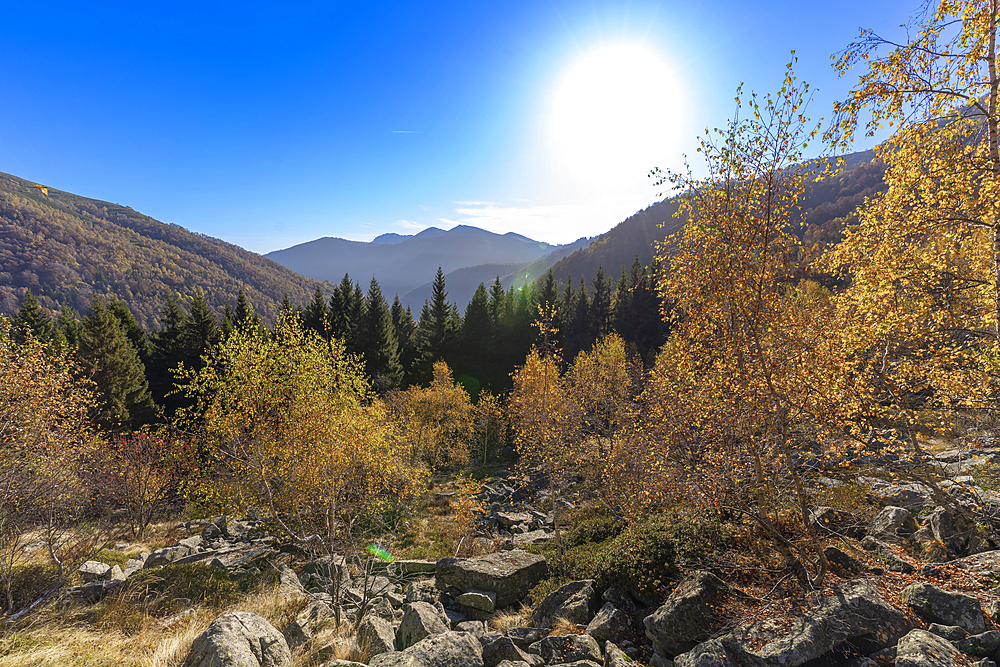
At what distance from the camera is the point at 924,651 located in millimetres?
5008

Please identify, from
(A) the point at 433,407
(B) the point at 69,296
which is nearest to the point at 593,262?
(A) the point at 433,407

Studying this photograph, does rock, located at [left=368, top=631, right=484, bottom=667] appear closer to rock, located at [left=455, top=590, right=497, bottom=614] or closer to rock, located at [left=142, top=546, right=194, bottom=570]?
rock, located at [left=455, top=590, right=497, bottom=614]

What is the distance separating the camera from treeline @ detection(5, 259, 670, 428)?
32594mm

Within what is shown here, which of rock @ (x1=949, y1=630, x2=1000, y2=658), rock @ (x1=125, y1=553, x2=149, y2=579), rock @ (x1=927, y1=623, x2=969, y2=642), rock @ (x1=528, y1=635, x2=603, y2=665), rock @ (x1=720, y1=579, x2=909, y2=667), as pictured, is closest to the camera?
rock @ (x1=949, y1=630, x2=1000, y2=658)

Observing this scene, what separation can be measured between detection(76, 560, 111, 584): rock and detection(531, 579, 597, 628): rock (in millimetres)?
13731

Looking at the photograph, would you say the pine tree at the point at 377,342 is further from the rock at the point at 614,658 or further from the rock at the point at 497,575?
the rock at the point at 614,658

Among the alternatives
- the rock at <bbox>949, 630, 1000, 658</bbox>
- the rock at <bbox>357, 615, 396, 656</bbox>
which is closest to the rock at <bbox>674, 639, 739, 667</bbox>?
the rock at <bbox>949, 630, 1000, 658</bbox>

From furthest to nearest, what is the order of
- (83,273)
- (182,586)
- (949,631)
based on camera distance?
(83,273) < (182,586) < (949,631)

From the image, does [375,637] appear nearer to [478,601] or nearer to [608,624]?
[478,601]

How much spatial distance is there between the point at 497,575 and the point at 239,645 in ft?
24.5

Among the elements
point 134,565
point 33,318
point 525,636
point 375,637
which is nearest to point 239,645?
point 375,637

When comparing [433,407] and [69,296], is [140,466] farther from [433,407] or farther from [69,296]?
[69,296]

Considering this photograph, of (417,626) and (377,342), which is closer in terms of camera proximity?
(417,626)

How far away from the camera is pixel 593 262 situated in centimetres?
19588
